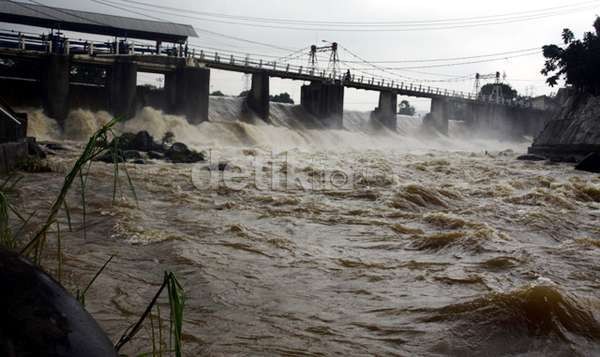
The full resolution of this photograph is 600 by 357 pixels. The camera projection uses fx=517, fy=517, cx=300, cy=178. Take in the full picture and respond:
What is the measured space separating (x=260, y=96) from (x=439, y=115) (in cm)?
2334

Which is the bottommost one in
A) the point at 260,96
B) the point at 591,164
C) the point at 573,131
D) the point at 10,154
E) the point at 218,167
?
the point at 218,167

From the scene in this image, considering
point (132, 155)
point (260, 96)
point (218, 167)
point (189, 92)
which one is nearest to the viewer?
point (218, 167)

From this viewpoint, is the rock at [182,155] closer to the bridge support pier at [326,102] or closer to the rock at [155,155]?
the rock at [155,155]

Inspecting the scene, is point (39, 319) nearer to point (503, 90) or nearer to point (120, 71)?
point (120, 71)

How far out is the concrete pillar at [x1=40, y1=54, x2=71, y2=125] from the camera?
956 inches

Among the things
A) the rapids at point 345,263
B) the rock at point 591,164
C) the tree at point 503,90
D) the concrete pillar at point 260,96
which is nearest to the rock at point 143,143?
the rapids at point 345,263

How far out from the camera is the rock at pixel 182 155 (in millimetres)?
18156

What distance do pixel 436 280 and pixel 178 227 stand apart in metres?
3.72

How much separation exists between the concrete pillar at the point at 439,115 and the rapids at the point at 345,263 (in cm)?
3662

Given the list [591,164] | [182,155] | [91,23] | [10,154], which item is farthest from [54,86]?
[591,164]

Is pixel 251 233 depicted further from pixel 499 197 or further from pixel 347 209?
pixel 499 197

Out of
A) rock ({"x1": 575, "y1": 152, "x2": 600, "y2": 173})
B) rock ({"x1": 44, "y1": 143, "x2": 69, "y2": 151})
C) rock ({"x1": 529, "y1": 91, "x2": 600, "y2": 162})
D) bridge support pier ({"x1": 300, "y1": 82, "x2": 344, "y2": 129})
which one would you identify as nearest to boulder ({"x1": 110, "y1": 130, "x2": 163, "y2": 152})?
rock ({"x1": 44, "y1": 143, "x2": 69, "y2": 151})

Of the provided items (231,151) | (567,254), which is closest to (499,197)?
(567,254)

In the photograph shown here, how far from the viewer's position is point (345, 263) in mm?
5707
